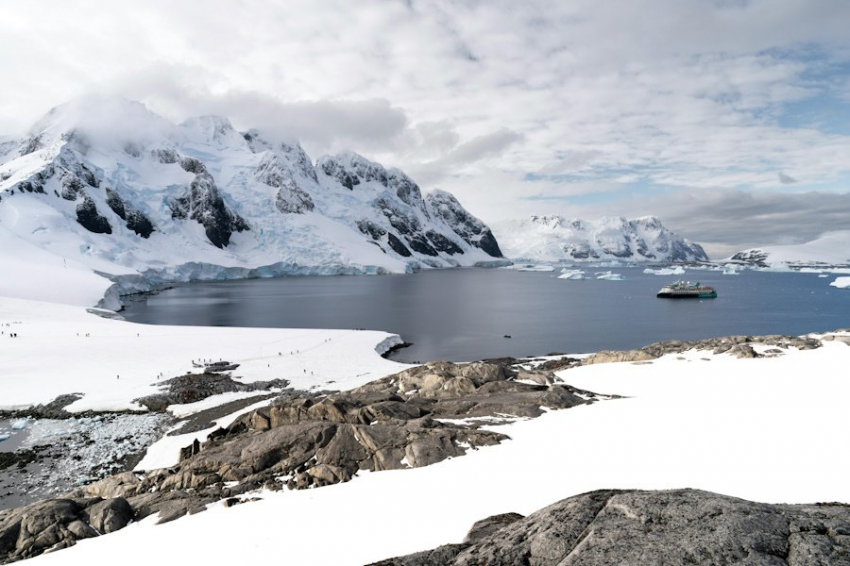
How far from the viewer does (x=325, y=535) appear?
928 centimetres

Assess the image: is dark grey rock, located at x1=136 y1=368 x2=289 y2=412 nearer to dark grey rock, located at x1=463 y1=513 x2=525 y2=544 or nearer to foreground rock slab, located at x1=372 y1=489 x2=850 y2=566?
dark grey rock, located at x1=463 y1=513 x2=525 y2=544

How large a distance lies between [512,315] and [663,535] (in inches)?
2757

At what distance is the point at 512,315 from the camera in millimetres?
74312

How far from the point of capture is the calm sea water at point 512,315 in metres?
54.2

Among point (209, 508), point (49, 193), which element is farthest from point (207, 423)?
point (49, 193)

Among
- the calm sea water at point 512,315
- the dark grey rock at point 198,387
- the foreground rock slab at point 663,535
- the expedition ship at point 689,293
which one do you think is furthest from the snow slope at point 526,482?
the expedition ship at point 689,293

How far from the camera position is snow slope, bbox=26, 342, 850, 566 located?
9.09 metres

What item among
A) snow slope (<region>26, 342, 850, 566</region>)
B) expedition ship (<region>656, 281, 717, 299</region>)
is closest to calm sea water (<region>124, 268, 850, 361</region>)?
expedition ship (<region>656, 281, 717, 299</region>)

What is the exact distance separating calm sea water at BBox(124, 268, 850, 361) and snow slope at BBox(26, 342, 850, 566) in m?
32.0

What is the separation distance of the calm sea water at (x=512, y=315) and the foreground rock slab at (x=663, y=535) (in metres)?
39.5

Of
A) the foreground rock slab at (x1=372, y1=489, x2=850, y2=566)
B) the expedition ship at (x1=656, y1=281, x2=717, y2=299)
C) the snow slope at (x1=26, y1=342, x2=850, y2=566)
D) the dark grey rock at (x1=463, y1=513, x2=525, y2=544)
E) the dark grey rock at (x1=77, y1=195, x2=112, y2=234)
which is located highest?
the dark grey rock at (x1=77, y1=195, x2=112, y2=234)

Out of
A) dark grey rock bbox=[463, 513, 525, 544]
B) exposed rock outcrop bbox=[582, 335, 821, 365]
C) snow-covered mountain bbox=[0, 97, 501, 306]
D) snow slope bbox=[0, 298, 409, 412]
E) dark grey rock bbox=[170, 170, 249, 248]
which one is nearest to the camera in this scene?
dark grey rock bbox=[463, 513, 525, 544]

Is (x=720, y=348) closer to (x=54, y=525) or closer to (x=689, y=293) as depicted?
(x=54, y=525)

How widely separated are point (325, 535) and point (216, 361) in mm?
32927
